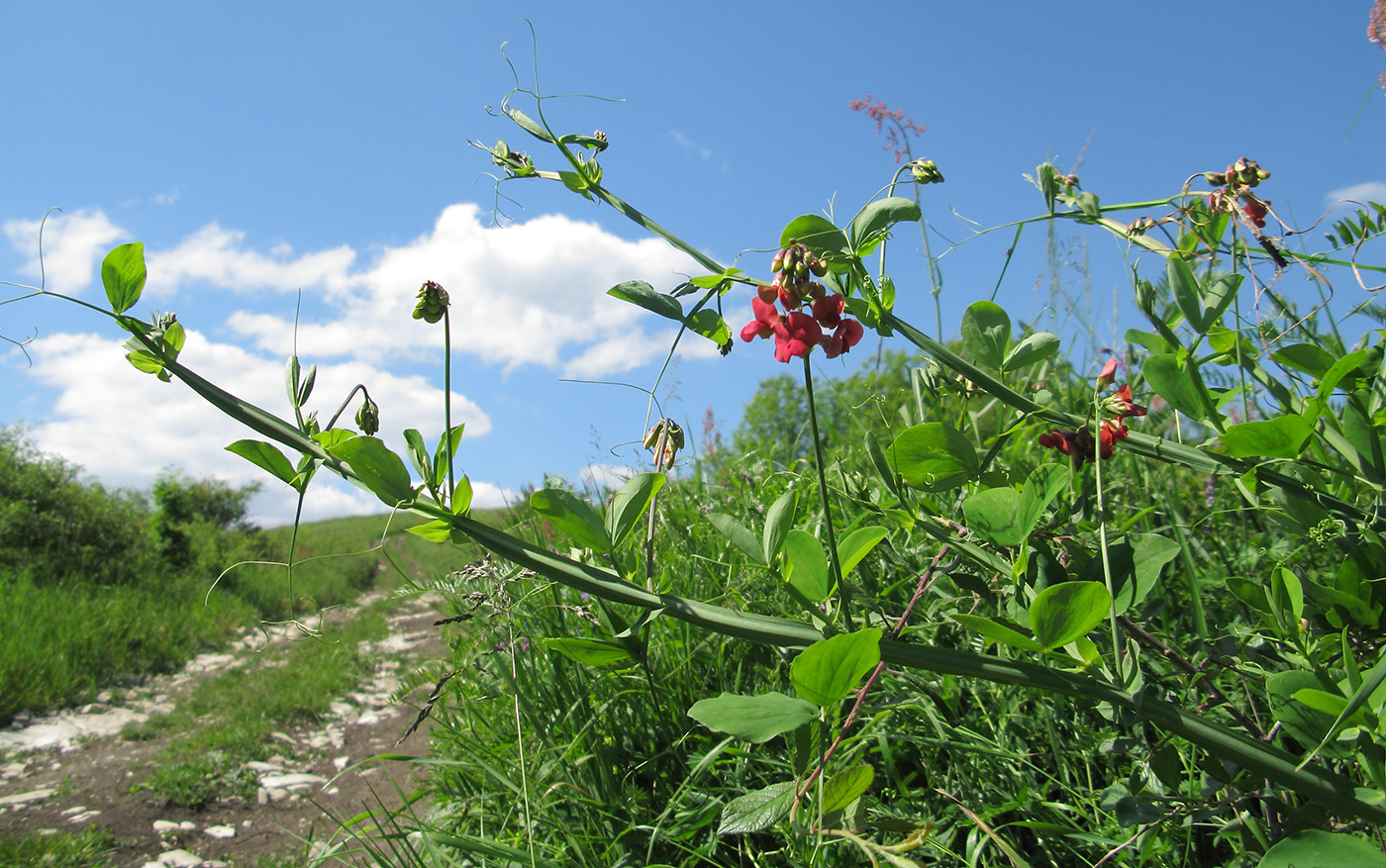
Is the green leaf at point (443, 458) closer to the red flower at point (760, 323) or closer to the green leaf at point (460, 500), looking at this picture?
the green leaf at point (460, 500)

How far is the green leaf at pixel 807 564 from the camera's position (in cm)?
60

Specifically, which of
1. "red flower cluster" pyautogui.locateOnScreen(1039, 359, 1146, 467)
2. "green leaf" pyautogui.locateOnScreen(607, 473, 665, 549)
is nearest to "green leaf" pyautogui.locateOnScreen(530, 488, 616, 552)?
"green leaf" pyautogui.locateOnScreen(607, 473, 665, 549)

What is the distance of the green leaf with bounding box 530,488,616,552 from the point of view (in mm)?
612

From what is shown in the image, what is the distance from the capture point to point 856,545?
64cm

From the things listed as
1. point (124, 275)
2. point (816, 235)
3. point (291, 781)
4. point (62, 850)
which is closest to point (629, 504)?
point (816, 235)

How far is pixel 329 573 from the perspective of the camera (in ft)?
35.7

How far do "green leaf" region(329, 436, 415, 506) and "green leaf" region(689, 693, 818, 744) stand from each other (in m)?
0.30

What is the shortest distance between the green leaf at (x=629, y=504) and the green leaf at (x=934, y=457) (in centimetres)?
23

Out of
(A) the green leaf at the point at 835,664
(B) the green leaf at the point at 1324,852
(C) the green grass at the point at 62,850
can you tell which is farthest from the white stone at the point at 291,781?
(B) the green leaf at the point at 1324,852

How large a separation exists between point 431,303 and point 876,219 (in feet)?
1.54

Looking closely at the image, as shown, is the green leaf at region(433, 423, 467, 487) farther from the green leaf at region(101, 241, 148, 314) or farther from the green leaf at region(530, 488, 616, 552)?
the green leaf at region(101, 241, 148, 314)

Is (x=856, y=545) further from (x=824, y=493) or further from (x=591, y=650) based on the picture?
(x=591, y=650)

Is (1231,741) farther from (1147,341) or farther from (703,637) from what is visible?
(703,637)

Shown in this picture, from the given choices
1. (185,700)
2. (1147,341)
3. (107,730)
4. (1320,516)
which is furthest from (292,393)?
(185,700)
